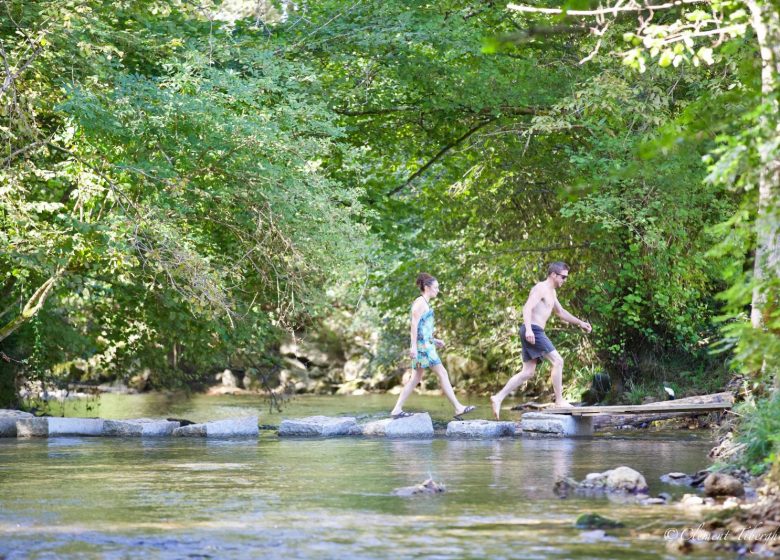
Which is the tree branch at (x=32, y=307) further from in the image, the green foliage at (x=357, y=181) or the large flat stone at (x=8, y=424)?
the large flat stone at (x=8, y=424)

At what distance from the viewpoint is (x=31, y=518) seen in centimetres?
841

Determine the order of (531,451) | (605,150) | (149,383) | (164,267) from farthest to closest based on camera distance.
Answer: (149,383) < (605,150) < (164,267) < (531,451)

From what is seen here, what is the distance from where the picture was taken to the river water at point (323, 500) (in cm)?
725

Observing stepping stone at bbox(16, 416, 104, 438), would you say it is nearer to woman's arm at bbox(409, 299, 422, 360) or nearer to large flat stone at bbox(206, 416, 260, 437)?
large flat stone at bbox(206, 416, 260, 437)

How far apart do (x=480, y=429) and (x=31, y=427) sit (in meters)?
6.74

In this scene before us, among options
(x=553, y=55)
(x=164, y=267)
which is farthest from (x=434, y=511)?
(x=553, y=55)

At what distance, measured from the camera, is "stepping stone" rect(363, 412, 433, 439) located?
16.5 meters

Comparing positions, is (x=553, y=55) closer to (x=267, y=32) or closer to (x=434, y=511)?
(x=267, y=32)

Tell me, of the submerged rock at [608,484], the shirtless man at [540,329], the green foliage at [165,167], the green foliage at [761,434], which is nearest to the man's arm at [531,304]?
the shirtless man at [540,329]

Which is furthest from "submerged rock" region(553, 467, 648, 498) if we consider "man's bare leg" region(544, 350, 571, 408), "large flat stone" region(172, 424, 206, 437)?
"large flat stone" region(172, 424, 206, 437)

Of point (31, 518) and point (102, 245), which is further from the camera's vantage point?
point (102, 245)

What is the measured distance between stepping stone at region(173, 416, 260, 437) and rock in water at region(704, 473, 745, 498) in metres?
9.47

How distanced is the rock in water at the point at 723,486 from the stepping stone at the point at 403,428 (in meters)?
7.60

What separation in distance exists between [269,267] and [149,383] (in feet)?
77.4
